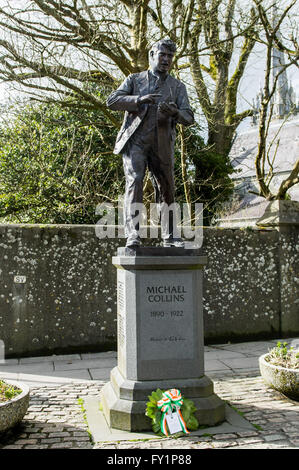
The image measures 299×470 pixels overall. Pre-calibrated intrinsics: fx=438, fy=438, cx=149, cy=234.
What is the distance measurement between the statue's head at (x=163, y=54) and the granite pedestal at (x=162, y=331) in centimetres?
197

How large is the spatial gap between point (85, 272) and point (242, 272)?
119 inches

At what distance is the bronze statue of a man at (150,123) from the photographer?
4.69 metres

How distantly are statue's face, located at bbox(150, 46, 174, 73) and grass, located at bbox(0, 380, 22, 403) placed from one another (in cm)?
362

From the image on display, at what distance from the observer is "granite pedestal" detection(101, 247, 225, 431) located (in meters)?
4.39

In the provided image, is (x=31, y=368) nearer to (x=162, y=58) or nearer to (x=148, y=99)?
(x=148, y=99)

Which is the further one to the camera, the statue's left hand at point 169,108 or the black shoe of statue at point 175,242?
the black shoe of statue at point 175,242

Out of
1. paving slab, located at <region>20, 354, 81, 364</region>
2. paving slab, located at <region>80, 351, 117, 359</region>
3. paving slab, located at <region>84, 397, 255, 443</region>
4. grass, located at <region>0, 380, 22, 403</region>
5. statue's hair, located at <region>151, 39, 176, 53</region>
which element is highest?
statue's hair, located at <region>151, 39, 176, 53</region>

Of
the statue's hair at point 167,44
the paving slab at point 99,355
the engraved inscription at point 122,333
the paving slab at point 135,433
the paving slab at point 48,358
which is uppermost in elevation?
the statue's hair at point 167,44

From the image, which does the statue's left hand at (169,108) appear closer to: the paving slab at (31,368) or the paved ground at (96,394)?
the paved ground at (96,394)

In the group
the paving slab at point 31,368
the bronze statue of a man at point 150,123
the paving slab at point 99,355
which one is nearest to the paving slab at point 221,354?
the paving slab at point 99,355

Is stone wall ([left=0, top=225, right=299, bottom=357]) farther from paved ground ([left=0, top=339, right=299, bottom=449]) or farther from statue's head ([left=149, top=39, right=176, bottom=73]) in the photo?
statue's head ([left=149, top=39, right=176, bottom=73])

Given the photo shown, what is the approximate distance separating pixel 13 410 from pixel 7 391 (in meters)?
0.23

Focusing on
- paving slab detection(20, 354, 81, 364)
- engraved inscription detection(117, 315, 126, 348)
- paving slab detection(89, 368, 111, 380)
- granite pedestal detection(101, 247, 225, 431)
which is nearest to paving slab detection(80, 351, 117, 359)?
paving slab detection(20, 354, 81, 364)
